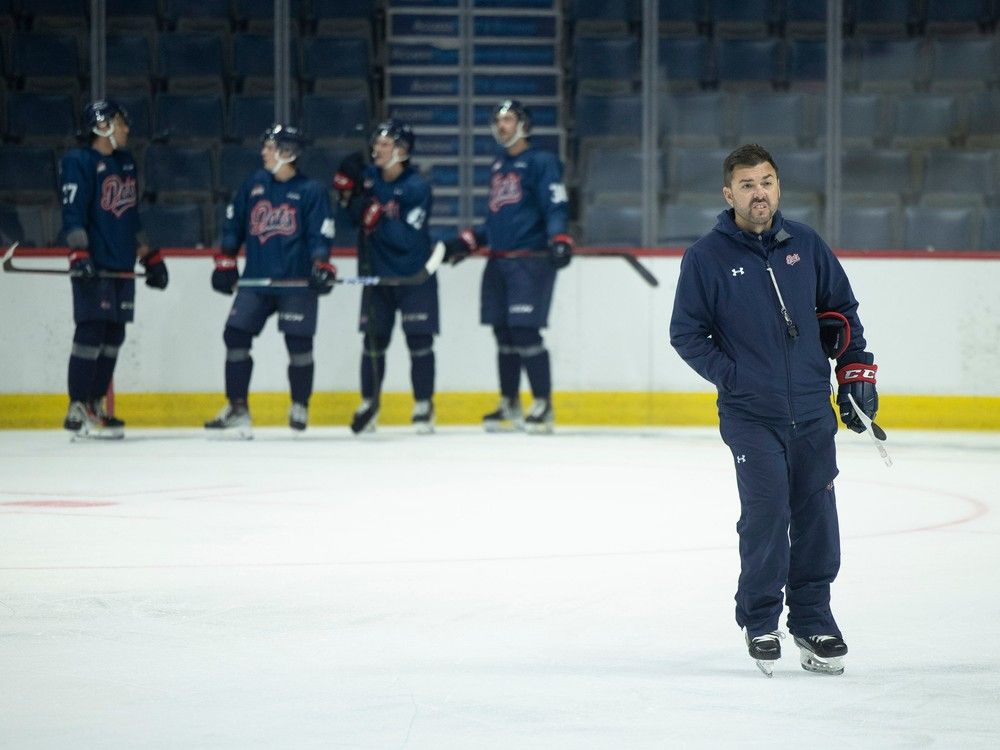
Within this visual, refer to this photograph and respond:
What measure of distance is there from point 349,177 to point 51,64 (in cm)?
186

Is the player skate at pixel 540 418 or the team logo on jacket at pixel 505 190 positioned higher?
the team logo on jacket at pixel 505 190

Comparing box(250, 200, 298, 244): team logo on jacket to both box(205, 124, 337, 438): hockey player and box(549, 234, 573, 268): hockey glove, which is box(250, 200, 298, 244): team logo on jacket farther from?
box(549, 234, 573, 268): hockey glove

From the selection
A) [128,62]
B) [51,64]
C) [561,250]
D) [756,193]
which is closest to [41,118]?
[51,64]

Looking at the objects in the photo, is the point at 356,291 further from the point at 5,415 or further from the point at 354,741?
the point at 354,741

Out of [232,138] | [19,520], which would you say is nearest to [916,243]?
[232,138]

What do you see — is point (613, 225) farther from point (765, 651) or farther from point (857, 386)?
point (765, 651)

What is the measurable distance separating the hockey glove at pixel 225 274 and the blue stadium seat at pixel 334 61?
6.65 feet

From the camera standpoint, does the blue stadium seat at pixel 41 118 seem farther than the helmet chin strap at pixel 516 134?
Yes

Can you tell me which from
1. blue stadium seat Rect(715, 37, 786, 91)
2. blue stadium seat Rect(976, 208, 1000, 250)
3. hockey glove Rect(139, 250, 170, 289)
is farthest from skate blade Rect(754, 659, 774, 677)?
blue stadium seat Rect(715, 37, 786, 91)

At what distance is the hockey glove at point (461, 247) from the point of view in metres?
9.30

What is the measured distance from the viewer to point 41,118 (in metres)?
9.70

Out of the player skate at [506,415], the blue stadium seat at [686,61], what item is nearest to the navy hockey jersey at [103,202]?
the player skate at [506,415]

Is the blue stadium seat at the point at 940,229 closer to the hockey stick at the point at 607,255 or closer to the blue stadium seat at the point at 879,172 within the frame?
the blue stadium seat at the point at 879,172

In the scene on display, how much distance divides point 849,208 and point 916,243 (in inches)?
16.1
